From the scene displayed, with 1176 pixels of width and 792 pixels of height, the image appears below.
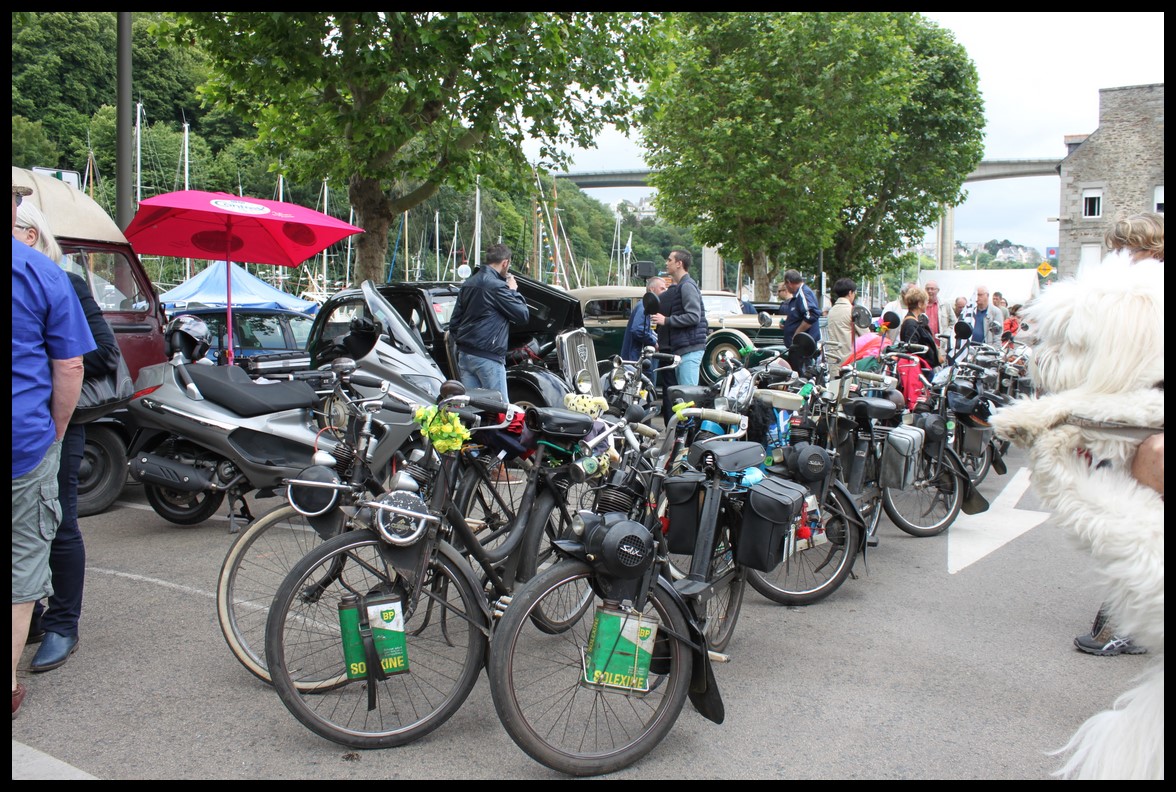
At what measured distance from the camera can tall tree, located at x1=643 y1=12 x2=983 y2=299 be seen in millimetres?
27000

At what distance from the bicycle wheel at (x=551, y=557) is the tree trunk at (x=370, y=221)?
9271 mm

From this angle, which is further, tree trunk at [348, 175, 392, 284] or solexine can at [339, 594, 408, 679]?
tree trunk at [348, 175, 392, 284]

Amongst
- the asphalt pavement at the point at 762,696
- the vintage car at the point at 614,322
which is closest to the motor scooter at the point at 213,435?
the asphalt pavement at the point at 762,696

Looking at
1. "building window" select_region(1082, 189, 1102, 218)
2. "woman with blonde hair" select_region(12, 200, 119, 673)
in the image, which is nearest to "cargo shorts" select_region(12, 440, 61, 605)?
"woman with blonde hair" select_region(12, 200, 119, 673)

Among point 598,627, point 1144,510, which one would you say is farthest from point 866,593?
point 1144,510

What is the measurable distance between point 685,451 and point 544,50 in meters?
8.74

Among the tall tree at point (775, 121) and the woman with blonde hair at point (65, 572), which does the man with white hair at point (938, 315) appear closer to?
the tall tree at point (775, 121)

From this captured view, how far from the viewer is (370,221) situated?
13.3 m

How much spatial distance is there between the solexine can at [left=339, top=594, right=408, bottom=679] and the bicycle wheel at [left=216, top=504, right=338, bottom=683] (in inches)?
22.5

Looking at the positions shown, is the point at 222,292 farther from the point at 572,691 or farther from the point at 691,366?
the point at 572,691

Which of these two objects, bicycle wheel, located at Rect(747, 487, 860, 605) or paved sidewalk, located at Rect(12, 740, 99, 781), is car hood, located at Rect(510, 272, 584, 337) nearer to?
bicycle wheel, located at Rect(747, 487, 860, 605)

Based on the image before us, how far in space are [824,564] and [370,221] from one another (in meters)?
9.66

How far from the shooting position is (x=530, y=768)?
3314 millimetres

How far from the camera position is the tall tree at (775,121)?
27000 mm
